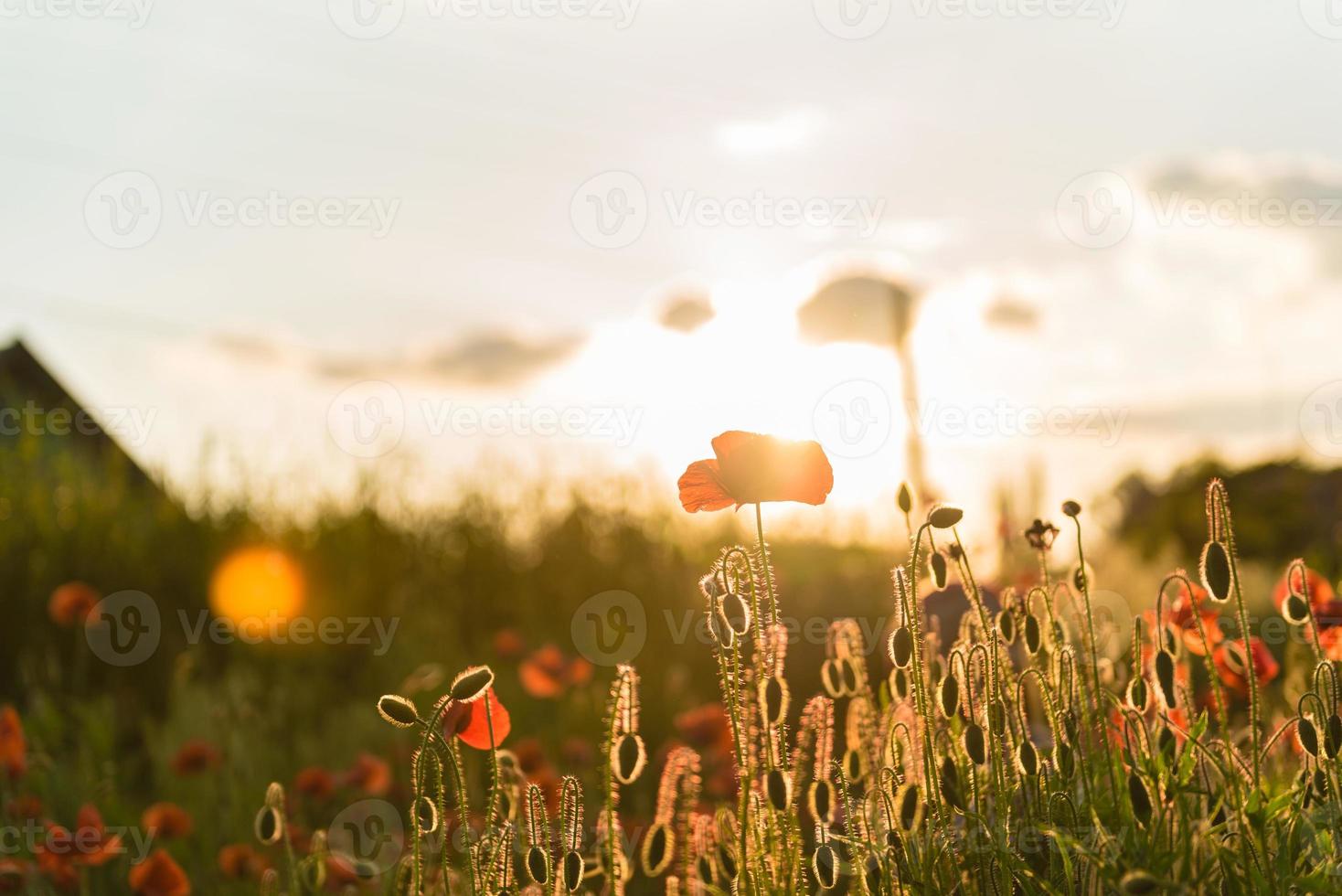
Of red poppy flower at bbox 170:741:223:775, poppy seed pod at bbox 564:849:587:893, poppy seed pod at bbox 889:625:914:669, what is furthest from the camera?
red poppy flower at bbox 170:741:223:775

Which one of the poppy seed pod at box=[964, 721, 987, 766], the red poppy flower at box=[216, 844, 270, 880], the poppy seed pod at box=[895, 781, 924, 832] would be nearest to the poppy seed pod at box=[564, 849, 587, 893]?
the poppy seed pod at box=[895, 781, 924, 832]

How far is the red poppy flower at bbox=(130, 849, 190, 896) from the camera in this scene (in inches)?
124

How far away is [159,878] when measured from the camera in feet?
10.4

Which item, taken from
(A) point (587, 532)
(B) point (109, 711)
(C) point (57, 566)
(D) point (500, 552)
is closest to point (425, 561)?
(D) point (500, 552)

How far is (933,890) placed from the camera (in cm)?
206

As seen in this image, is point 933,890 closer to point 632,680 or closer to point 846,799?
point 846,799

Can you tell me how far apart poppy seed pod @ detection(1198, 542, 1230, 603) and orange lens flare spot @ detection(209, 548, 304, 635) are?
709 centimetres

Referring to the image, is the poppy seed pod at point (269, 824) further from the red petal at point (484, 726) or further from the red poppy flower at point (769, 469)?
the red poppy flower at point (769, 469)

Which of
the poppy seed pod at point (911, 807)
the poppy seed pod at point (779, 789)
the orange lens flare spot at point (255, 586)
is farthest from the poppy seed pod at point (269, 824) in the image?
the orange lens flare spot at point (255, 586)

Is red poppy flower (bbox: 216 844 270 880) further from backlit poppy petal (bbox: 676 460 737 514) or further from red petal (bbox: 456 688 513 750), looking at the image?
backlit poppy petal (bbox: 676 460 737 514)

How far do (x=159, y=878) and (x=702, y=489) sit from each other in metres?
2.04

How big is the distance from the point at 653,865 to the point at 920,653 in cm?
66

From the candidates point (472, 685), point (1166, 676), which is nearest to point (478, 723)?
point (472, 685)

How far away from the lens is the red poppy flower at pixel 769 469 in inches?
83.5
